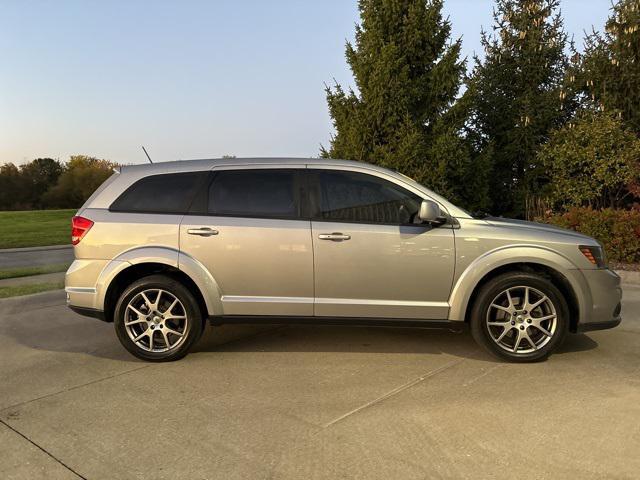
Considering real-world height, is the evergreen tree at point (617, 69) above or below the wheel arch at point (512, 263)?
above

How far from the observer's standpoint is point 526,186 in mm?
12461

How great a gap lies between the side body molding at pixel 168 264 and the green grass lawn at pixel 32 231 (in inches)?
629

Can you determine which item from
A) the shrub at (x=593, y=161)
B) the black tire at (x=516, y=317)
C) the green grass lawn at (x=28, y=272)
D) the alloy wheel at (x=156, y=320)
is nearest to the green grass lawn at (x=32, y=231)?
the green grass lawn at (x=28, y=272)

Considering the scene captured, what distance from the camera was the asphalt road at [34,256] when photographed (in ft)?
41.2

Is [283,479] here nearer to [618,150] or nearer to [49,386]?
[49,386]

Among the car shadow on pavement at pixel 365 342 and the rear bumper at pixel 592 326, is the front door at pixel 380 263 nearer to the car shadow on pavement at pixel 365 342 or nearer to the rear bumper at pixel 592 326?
the car shadow on pavement at pixel 365 342

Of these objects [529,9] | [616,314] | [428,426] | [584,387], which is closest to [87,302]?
[428,426]

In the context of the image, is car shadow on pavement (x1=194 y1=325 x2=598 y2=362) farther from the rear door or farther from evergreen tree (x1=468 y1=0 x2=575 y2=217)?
evergreen tree (x1=468 y1=0 x2=575 y2=217)

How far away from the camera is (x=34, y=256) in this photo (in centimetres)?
1448

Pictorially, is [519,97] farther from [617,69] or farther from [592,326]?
[592,326]

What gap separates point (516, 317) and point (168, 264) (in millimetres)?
3074

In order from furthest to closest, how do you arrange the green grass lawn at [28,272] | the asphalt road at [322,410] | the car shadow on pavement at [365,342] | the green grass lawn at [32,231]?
the green grass lawn at [32,231], the green grass lawn at [28,272], the car shadow on pavement at [365,342], the asphalt road at [322,410]

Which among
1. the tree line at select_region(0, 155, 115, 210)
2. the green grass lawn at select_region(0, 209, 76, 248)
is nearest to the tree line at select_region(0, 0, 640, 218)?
the green grass lawn at select_region(0, 209, 76, 248)

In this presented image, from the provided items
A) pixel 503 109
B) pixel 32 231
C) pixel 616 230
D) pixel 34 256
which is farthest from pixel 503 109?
pixel 32 231
